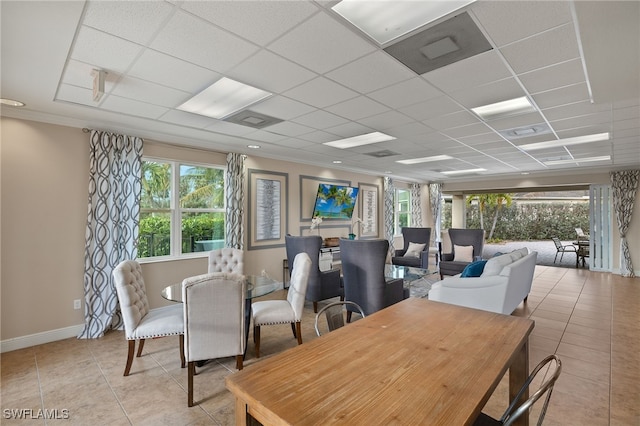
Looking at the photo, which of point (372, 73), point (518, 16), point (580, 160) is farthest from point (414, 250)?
point (518, 16)

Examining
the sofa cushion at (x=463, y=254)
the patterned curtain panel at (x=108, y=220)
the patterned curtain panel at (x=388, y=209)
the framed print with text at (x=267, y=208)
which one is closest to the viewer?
the patterned curtain panel at (x=108, y=220)

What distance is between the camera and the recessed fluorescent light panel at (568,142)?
436 cm

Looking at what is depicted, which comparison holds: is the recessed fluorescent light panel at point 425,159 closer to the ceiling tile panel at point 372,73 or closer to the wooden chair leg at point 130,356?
the ceiling tile panel at point 372,73

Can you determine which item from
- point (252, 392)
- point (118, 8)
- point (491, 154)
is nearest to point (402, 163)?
point (491, 154)

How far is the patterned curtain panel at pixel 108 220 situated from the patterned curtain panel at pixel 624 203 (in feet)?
32.3

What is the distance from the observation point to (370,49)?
6.83ft

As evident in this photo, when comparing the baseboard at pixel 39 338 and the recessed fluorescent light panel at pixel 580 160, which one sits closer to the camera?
the baseboard at pixel 39 338

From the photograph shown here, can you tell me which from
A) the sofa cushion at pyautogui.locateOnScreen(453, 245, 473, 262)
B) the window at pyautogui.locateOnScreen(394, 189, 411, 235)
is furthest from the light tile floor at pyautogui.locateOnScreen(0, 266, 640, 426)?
the window at pyautogui.locateOnScreen(394, 189, 411, 235)

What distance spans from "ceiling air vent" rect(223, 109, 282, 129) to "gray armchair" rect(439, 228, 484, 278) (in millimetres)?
4513

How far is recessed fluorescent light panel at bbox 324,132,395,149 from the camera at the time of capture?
14.5 ft

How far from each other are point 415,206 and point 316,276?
6.49 m

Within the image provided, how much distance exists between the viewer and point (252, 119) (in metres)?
3.56

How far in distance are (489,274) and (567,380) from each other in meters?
1.25

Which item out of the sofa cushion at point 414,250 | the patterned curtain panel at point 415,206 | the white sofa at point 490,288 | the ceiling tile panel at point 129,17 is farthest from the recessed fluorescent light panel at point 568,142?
the ceiling tile panel at point 129,17
